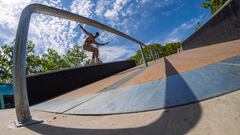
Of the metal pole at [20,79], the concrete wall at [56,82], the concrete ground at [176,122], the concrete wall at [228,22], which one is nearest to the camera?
the concrete ground at [176,122]

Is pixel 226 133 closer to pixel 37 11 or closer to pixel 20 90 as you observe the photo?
pixel 20 90

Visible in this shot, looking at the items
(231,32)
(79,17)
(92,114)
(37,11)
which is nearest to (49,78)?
(79,17)

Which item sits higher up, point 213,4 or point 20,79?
point 213,4

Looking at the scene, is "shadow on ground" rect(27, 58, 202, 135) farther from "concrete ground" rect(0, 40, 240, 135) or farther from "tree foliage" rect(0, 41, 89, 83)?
"tree foliage" rect(0, 41, 89, 83)

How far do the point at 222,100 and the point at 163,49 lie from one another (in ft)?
229

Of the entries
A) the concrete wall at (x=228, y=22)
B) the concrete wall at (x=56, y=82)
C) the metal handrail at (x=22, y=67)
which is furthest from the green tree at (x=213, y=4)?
the metal handrail at (x=22, y=67)

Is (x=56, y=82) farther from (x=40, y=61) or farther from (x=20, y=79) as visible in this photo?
(x=40, y=61)

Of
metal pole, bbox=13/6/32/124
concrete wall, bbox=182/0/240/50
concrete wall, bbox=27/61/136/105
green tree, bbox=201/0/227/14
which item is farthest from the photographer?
Result: green tree, bbox=201/0/227/14

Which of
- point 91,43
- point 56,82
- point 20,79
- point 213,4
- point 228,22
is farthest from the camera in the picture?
point 213,4

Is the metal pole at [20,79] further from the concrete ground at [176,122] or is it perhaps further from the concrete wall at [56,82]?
the concrete wall at [56,82]

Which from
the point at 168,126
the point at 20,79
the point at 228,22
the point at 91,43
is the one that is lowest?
the point at 168,126

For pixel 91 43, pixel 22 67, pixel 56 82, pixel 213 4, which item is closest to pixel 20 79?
pixel 22 67

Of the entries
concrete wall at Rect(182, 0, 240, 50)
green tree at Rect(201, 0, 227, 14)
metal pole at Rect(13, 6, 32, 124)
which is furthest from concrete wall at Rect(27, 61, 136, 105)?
green tree at Rect(201, 0, 227, 14)

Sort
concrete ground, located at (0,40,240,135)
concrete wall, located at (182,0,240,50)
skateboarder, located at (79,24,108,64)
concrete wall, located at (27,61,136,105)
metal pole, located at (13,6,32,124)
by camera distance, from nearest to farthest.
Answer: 1. concrete ground, located at (0,40,240,135)
2. metal pole, located at (13,6,32,124)
3. concrete wall, located at (27,61,136,105)
4. concrete wall, located at (182,0,240,50)
5. skateboarder, located at (79,24,108,64)
